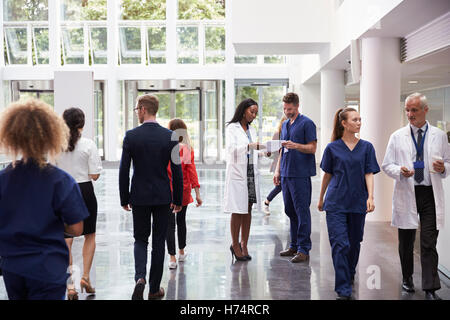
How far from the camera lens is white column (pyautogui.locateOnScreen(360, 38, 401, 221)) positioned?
9.87m

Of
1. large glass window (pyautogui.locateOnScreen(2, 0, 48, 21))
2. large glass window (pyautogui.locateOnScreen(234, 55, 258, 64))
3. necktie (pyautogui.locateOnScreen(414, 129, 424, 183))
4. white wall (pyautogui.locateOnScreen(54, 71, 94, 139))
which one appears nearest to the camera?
necktie (pyautogui.locateOnScreen(414, 129, 424, 183))

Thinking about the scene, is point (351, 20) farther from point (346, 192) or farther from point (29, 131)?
point (29, 131)

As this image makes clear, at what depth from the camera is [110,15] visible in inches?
953

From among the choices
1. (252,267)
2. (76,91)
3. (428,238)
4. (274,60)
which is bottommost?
(252,267)

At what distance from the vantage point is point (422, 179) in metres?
5.29

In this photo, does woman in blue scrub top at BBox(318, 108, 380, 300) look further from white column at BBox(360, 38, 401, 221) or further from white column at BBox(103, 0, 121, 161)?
white column at BBox(103, 0, 121, 161)

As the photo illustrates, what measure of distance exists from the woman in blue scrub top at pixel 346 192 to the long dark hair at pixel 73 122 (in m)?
2.15

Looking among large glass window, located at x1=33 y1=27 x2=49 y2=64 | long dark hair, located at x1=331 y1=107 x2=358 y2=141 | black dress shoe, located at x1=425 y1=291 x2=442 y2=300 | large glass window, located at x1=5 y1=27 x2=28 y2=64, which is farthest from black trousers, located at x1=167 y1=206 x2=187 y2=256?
large glass window, located at x1=5 y1=27 x2=28 y2=64

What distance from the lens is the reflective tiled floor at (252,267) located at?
5480 millimetres

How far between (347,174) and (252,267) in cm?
176

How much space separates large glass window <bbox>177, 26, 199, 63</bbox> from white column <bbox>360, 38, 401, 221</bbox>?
15314 millimetres

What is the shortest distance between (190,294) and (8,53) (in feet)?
74.4

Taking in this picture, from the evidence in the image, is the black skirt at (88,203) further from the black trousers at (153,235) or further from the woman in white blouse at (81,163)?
the black trousers at (153,235)

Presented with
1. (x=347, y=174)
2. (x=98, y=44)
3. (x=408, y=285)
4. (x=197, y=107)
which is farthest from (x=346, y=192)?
(x=98, y=44)
